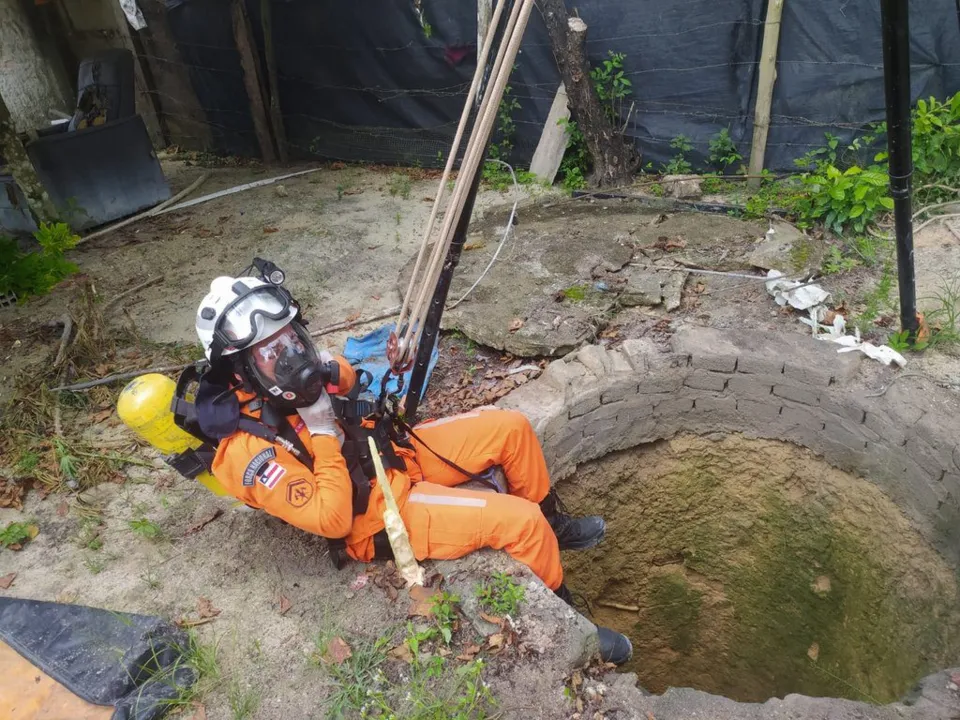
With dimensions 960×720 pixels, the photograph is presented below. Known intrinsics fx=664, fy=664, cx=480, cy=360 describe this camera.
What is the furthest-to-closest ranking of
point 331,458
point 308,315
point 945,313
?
point 308,315 → point 945,313 → point 331,458

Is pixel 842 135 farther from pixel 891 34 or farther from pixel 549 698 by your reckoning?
pixel 549 698

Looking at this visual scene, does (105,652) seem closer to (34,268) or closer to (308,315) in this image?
(308,315)

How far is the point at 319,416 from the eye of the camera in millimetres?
2600

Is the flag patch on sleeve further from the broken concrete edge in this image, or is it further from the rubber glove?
the broken concrete edge

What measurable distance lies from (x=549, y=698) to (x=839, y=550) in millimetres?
2460

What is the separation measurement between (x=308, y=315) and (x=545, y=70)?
3680 millimetres

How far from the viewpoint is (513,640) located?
2.42 meters

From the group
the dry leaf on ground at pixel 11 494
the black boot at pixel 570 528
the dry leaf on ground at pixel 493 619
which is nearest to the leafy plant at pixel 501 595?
the dry leaf on ground at pixel 493 619

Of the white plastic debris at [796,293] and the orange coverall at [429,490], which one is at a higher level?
the orange coverall at [429,490]

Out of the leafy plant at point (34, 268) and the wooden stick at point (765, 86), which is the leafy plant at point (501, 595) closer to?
the wooden stick at point (765, 86)

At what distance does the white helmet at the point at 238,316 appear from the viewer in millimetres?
2367

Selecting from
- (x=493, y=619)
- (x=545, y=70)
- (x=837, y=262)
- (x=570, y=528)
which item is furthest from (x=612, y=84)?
(x=493, y=619)

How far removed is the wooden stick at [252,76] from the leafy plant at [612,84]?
14.6ft

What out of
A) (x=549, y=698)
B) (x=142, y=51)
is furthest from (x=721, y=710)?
(x=142, y=51)
